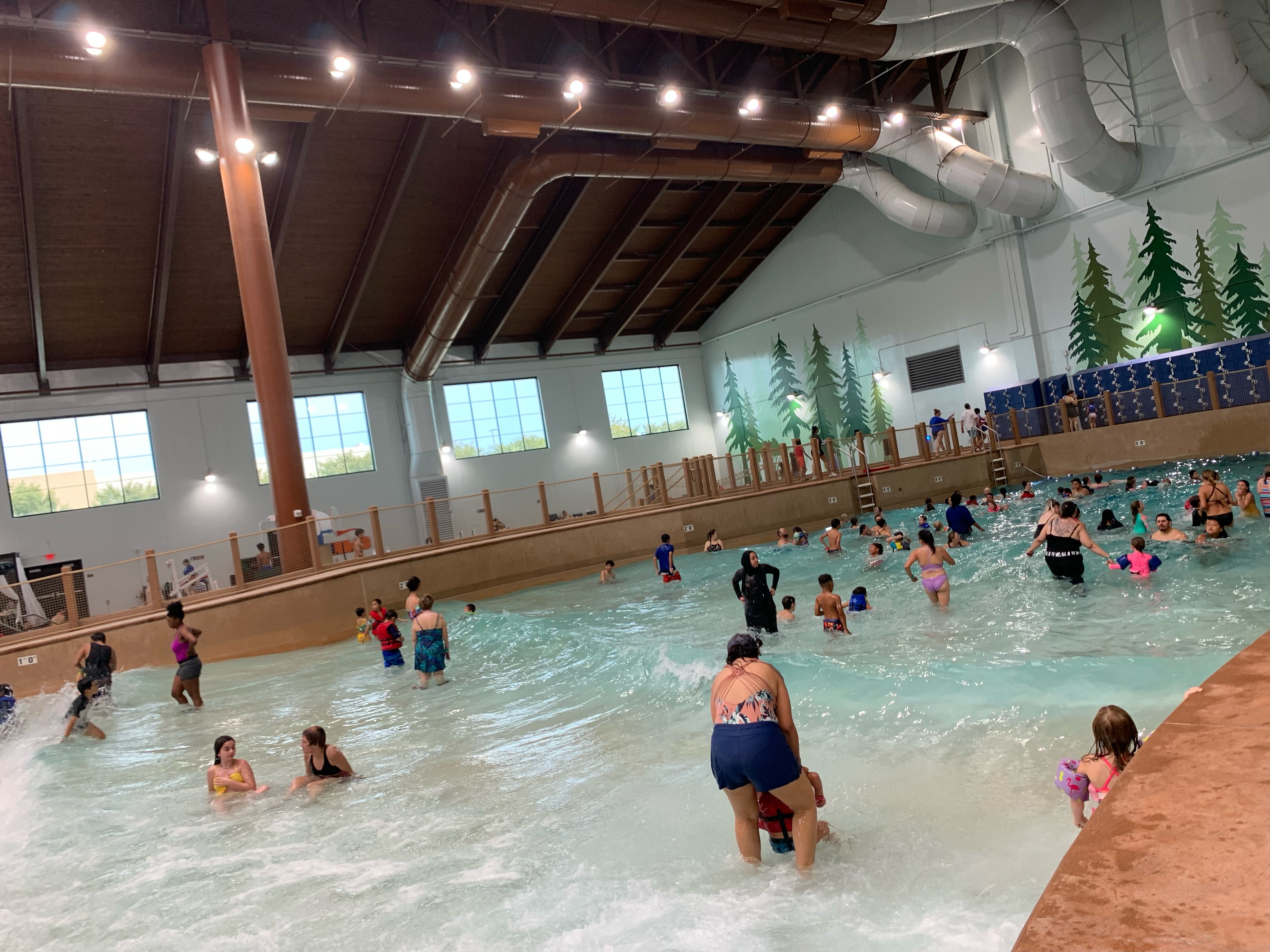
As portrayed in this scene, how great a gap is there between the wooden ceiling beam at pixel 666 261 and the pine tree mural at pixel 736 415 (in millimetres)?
4527

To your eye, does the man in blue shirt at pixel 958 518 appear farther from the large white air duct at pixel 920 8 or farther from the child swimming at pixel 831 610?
the large white air duct at pixel 920 8

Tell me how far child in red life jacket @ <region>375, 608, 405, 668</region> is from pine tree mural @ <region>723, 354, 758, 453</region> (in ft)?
73.2

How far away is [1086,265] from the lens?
75.8 ft

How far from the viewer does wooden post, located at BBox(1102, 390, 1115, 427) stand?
22141mm

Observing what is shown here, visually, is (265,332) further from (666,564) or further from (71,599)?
(666,564)

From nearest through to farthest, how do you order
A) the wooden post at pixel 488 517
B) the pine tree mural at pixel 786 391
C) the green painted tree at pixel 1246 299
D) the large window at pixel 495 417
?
the wooden post at pixel 488 517 < the green painted tree at pixel 1246 299 < the large window at pixel 495 417 < the pine tree mural at pixel 786 391

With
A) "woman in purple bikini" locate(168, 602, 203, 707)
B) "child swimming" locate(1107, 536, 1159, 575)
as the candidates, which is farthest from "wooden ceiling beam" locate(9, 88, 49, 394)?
"child swimming" locate(1107, 536, 1159, 575)

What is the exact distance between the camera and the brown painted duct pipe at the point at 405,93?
13469 mm

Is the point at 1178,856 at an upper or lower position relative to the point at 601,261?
lower

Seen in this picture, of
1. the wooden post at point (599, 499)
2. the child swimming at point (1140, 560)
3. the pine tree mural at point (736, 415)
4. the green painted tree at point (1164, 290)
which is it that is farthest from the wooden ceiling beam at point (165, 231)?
the green painted tree at point (1164, 290)

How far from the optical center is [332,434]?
27.0m

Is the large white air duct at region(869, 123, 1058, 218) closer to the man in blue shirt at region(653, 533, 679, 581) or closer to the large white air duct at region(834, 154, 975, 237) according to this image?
the large white air duct at region(834, 154, 975, 237)

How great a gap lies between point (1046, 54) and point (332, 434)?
21083mm

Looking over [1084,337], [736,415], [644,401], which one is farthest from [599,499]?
[736,415]
